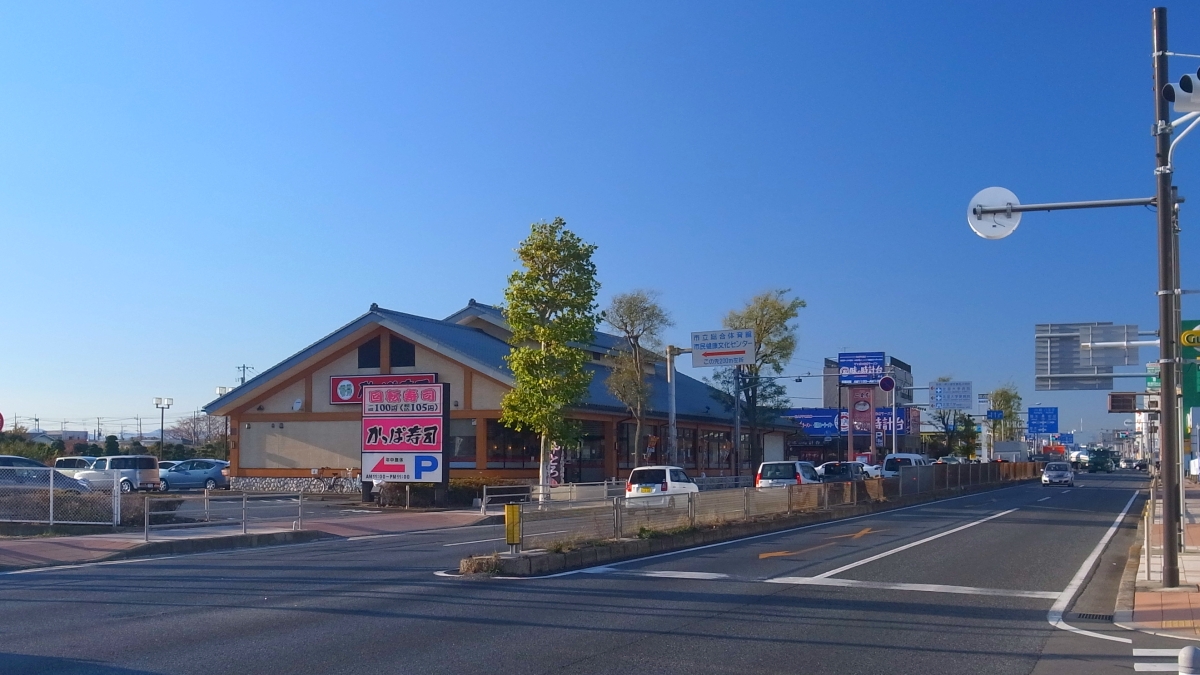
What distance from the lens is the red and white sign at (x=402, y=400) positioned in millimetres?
33281

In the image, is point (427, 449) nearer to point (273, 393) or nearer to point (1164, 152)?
point (273, 393)

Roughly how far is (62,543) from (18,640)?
1167 cm

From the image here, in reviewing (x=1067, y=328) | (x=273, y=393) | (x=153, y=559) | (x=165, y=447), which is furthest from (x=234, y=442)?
(x=1067, y=328)

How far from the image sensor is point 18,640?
34.5 ft

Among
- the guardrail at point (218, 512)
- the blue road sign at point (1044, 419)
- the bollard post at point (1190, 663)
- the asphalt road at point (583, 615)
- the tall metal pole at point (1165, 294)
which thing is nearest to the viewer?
A: the bollard post at point (1190, 663)

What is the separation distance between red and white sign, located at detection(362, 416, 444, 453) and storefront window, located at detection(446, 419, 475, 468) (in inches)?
462

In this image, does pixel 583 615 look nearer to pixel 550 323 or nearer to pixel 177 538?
pixel 177 538

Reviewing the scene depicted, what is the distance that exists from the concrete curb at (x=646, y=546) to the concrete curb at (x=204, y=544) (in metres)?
8.43

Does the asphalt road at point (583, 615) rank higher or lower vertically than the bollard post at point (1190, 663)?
lower

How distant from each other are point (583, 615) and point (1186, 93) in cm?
950

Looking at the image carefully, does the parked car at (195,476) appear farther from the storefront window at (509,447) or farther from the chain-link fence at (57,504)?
the chain-link fence at (57,504)

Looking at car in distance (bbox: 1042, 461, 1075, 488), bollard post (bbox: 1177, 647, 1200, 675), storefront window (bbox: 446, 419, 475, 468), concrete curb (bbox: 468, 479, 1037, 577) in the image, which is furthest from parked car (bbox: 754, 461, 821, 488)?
car in distance (bbox: 1042, 461, 1075, 488)

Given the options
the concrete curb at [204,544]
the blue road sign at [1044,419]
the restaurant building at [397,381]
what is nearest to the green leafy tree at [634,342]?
the restaurant building at [397,381]

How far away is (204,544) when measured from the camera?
21.3 metres
